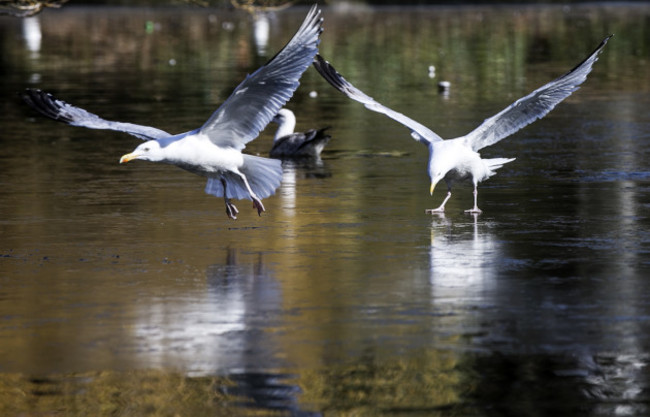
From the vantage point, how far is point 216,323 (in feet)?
31.7

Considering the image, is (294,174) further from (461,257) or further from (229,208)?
(461,257)

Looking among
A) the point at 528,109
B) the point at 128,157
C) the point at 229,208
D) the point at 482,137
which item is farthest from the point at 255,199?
the point at 528,109

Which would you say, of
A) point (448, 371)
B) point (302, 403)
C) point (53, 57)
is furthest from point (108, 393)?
point (53, 57)

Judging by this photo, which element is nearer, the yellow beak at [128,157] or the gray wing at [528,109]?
the yellow beak at [128,157]

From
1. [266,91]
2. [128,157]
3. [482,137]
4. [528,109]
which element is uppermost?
[266,91]

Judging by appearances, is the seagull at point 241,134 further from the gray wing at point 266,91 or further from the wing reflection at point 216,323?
the wing reflection at point 216,323

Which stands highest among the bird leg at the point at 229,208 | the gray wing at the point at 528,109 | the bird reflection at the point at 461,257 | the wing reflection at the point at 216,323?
the gray wing at the point at 528,109

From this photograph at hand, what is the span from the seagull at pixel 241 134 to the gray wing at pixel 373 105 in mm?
1832

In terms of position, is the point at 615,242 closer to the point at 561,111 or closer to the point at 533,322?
the point at 533,322

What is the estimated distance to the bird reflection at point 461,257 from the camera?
10.7 metres

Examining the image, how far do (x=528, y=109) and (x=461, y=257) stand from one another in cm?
345

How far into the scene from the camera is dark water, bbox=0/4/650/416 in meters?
8.13

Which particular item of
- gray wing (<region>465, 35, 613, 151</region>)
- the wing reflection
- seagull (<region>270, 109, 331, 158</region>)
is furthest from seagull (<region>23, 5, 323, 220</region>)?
seagull (<region>270, 109, 331, 158</region>)

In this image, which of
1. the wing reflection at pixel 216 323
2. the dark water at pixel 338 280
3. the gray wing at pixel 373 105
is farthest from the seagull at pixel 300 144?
the wing reflection at pixel 216 323
